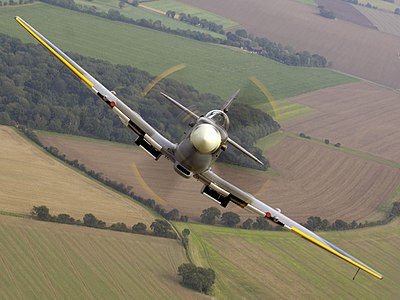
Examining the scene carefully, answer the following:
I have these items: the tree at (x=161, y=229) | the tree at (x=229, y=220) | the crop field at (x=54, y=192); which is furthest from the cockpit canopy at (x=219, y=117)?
the tree at (x=229, y=220)

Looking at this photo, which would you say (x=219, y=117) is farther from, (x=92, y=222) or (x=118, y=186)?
(x=118, y=186)

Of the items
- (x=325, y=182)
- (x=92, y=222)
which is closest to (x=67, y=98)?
(x=325, y=182)

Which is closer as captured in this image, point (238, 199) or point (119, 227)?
point (238, 199)

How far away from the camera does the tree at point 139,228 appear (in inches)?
4190

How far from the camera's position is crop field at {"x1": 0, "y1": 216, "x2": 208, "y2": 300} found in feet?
297

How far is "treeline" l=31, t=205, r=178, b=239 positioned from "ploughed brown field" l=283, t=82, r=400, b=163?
212 feet

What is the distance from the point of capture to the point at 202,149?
166 ft

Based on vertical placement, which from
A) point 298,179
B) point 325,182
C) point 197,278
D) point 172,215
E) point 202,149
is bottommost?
point 197,278

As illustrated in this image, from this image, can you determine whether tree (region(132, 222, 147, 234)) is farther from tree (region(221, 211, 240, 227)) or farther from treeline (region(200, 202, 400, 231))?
tree (region(221, 211, 240, 227))

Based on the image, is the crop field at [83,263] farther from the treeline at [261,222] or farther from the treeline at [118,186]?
the treeline at [261,222]

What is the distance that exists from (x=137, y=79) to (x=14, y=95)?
104ft

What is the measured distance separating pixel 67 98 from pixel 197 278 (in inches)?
3087

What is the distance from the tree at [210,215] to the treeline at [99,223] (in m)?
7.39

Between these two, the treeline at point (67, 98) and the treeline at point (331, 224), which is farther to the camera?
the treeline at point (67, 98)
